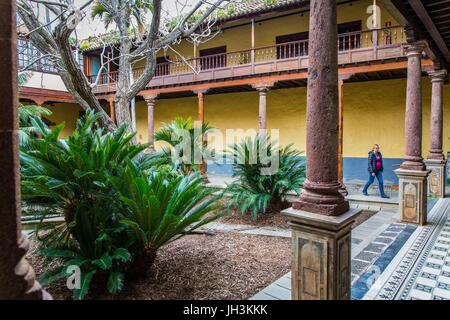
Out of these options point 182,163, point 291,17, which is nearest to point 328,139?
point 182,163

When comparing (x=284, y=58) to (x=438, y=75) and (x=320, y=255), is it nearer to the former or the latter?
(x=438, y=75)

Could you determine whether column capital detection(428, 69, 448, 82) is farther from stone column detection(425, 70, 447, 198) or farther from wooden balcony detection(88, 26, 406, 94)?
wooden balcony detection(88, 26, 406, 94)

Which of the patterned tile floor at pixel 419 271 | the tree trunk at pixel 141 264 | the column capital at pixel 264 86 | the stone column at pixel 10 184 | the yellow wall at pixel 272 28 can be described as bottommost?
the patterned tile floor at pixel 419 271

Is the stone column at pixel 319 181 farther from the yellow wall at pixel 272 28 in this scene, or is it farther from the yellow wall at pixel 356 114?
the yellow wall at pixel 272 28

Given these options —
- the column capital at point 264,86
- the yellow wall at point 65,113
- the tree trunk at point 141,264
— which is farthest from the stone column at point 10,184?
the yellow wall at point 65,113

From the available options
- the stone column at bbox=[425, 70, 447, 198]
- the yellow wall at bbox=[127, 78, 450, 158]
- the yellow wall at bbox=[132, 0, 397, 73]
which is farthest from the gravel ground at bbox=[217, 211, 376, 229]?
the yellow wall at bbox=[132, 0, 397, 73]

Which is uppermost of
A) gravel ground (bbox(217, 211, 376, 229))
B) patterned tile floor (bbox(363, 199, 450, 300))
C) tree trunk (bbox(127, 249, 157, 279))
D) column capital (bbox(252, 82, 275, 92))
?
column capital (bbox(252, 82, 275, 92))

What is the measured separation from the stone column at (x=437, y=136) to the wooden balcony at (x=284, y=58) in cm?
124

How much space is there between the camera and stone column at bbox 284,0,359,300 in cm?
250

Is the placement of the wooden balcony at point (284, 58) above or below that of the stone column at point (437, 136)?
above

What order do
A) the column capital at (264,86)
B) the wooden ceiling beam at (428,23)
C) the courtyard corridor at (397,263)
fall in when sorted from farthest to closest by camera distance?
the column capital at (264,86) < the wooden ceiling beam at (428,23) < the courtyard corridor at (397,263)

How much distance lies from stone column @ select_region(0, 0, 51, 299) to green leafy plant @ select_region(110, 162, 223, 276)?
134cm

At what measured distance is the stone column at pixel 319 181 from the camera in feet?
8.20

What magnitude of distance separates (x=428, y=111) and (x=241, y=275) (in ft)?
32.7
